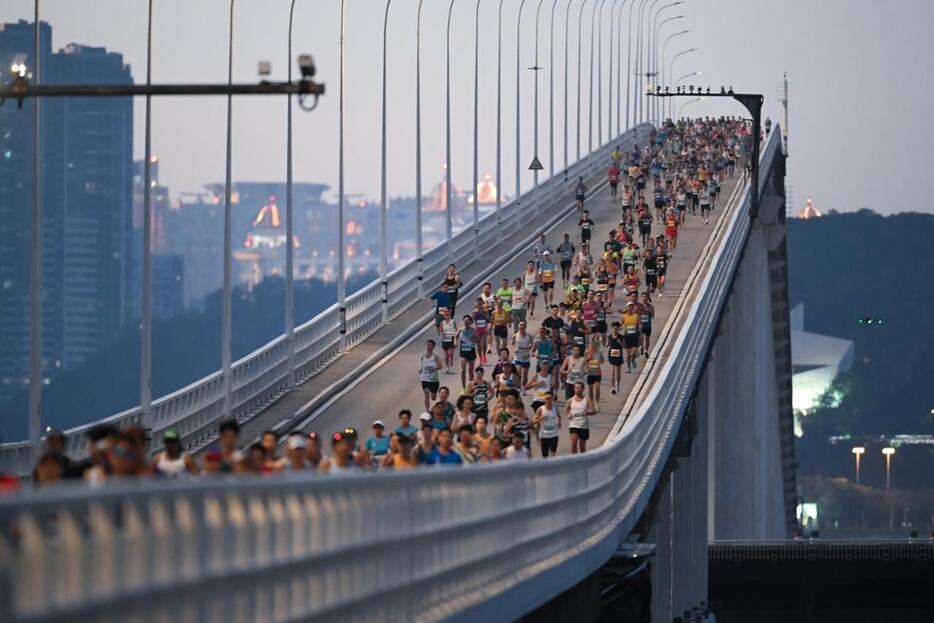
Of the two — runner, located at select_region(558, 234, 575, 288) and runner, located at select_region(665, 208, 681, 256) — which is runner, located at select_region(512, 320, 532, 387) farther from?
runner, located at select_region(665, 208, 681, 256)

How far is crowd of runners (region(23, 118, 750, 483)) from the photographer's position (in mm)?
16156

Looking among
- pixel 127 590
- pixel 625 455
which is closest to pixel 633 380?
pixel 625 455

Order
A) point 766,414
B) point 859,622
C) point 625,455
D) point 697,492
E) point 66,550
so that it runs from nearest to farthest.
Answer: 1. point 66,550
2. point 625,455
3. point 697,492
4. point 859,622
5. point 766,414

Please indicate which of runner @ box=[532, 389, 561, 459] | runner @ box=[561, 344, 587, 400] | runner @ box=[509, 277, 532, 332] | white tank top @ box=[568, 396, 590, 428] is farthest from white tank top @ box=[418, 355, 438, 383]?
runner @ box=[532, 389, 561, 459]

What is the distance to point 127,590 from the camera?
34.6 ft

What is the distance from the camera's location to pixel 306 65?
2538 cm

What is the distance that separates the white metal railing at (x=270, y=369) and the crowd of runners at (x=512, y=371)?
158cm

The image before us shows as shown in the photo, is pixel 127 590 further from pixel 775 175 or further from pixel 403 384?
pixel 775 175

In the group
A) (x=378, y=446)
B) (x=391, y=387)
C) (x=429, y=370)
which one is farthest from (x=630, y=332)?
(x=378, y=446)

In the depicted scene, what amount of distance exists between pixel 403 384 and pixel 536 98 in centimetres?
4465

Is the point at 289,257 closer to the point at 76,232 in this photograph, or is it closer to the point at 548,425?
the point at 548,425

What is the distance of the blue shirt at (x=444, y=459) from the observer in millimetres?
21484

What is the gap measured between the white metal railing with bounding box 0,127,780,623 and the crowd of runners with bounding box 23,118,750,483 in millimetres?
847

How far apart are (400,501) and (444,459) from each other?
5662 millimetres
